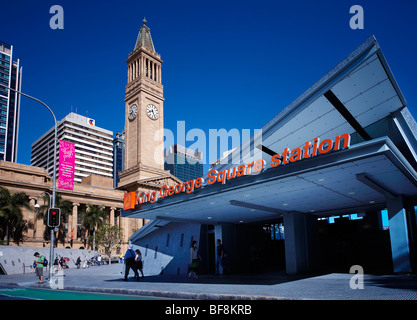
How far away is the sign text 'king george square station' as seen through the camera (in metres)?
10.6

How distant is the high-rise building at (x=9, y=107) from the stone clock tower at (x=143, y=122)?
71249mm

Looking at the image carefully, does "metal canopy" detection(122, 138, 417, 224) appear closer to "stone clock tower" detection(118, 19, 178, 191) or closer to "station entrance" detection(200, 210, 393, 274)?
"station entrance" detection(200, 210, 393, 274)

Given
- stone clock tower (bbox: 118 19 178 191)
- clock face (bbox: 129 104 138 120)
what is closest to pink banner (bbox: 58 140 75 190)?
stone clock tower (bbox: 118 19 178 191)

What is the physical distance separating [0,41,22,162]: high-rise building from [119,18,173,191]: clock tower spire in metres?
71.1

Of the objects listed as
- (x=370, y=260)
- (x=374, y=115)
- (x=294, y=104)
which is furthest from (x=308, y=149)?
(x=370, y=260)

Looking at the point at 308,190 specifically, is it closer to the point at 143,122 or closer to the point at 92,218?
the point at 92,218

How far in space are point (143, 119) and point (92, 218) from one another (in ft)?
70.2

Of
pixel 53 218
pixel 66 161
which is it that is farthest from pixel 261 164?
pixel 66 161

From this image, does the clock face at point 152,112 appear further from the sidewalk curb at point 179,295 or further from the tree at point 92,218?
the sidewalk curb at point 179,295

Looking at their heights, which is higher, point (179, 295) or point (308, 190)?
point (308, 190)

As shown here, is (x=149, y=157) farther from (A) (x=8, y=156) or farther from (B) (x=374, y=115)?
(A) (x=8, y=156)

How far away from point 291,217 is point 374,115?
7.24 m

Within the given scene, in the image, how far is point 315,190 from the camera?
14320mm

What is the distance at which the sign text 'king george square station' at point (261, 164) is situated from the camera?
10625 millimetres
